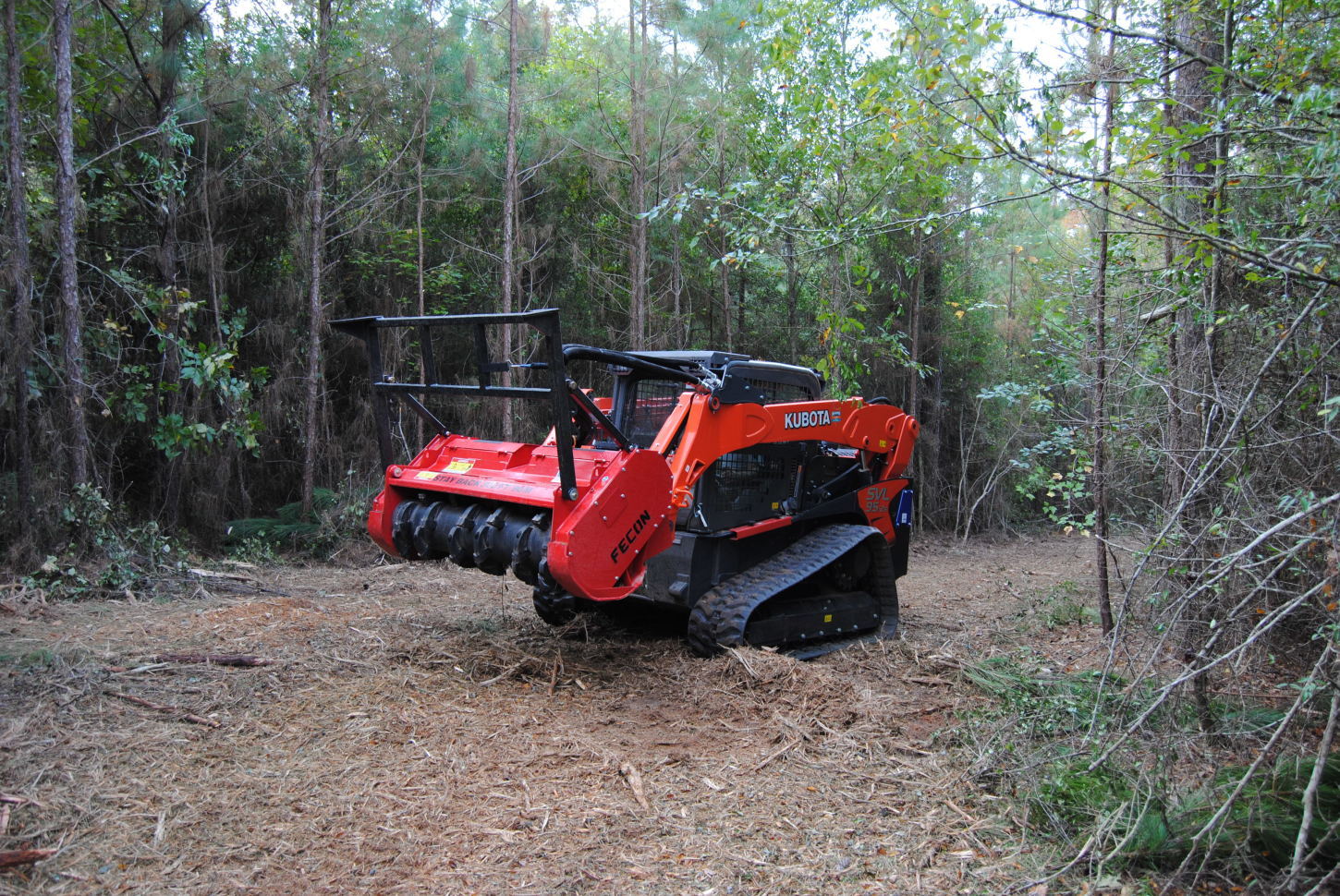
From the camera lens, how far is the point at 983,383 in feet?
49.3

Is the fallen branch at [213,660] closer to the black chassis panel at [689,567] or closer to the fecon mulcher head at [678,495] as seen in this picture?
the fecon mulcher head at [678,495]

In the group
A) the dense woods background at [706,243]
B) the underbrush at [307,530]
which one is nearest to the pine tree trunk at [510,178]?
the dense woods background at [706,243]

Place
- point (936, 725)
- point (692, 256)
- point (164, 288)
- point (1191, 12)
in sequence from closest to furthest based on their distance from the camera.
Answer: point (1191, 12) < point (936, 725) < point (164, 288) < point (692, 256)

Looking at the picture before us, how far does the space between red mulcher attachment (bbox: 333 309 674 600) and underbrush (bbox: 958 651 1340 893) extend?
1905 mm

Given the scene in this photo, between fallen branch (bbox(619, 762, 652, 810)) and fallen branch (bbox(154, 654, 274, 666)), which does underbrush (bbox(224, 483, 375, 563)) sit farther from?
fallen branch (bbox(619, 762, 652, 810))

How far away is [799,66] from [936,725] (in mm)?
9776

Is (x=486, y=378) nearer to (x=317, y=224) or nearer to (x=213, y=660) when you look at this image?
(x=213, y=660)

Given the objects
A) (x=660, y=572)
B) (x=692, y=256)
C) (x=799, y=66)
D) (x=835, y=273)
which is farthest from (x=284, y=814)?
(x=692, y=256)

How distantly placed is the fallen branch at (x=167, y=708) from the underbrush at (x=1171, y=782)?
3.44 meters

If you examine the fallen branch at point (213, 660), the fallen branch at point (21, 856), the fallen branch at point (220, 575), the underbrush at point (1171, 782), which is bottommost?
the fallen branch at point (220, 575)

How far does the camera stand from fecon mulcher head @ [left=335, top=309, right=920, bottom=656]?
4.72 m

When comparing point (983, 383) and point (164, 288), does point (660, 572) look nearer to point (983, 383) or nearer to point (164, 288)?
point (164, 288)

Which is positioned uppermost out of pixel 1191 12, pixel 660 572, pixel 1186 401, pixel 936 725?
pixel 1191 12

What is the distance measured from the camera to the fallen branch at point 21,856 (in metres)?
2.90
